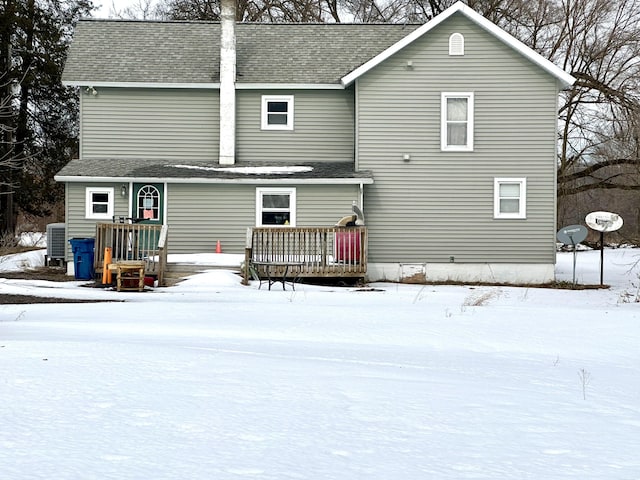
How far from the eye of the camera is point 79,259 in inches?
786

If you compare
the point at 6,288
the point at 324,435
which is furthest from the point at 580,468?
the point at 6,288

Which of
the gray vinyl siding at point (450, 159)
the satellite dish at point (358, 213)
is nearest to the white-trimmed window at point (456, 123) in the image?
the gray vinyl siding at point (450, 159)

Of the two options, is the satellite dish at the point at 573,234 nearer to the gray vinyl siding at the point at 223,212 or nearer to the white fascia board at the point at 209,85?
the gray vinyl siding at the point at 223,212

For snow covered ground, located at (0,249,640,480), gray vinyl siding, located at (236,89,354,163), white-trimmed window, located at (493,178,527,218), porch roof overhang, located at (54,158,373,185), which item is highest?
gray vinyl siding, located at (236,89,354,163)

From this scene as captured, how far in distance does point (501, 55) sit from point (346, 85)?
4353 mm

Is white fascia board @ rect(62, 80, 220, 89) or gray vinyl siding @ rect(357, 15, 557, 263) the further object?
white fascia board @ rect(62, 80, 220, 89)

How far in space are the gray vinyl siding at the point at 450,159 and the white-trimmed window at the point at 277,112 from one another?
242cm

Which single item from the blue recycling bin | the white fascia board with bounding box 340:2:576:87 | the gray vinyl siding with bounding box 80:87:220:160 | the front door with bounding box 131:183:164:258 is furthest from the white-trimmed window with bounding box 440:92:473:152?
the blue recycling bin

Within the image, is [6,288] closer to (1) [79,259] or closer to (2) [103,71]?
(1) [79,259]

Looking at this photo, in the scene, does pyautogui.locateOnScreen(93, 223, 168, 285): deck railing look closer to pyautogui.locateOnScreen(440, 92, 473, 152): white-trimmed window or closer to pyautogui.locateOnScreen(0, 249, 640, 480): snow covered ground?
pyautogui.locateOnScreen(0, 249, 640, 480): snow covered ground

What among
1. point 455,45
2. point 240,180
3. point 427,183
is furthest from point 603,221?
point 240,180

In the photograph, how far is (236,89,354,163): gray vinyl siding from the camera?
22.8m

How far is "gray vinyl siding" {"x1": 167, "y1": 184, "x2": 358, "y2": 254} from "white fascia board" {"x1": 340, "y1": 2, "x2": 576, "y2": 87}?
348 centimetres

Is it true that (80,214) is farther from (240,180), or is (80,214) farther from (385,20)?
(385,20)
